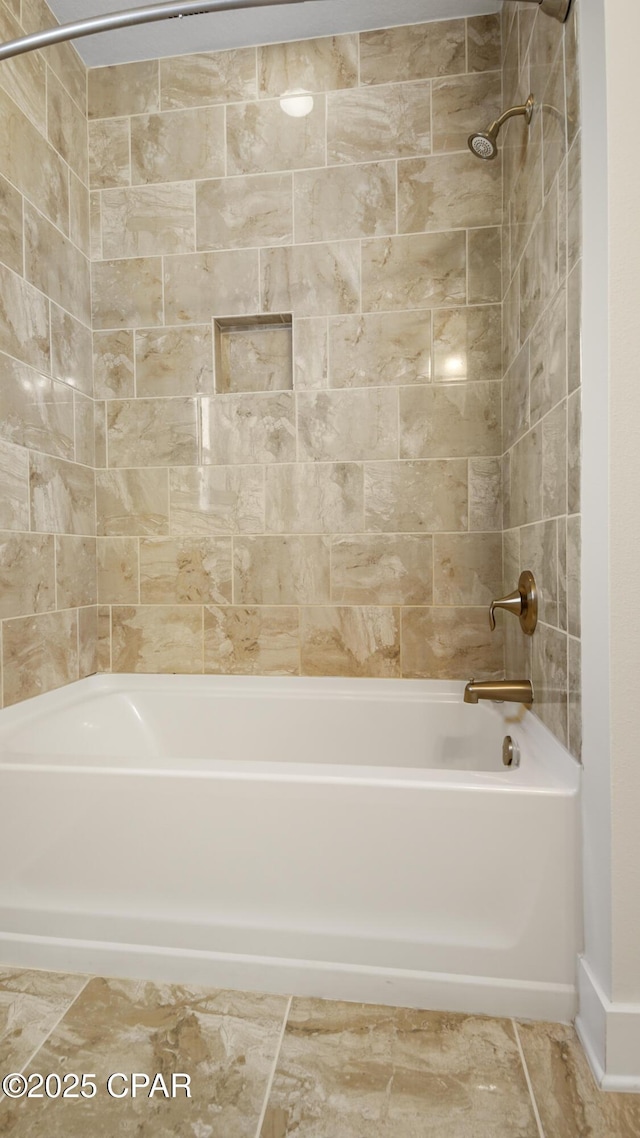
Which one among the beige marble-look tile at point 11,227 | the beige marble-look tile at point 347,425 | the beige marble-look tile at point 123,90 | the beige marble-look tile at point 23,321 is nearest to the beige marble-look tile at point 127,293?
the beige marble-look tile at point 23,321

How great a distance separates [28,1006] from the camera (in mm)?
1246

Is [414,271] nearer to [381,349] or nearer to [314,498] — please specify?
[381,349]

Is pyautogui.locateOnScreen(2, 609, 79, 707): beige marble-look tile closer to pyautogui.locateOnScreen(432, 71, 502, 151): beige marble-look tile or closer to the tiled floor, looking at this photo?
the tiled floor

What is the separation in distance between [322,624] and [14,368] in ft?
4.05

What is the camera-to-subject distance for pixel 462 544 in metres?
2.09

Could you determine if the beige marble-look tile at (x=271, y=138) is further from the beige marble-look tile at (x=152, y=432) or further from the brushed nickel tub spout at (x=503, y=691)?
the brushed nickel tub spout at (x=503, y=691)

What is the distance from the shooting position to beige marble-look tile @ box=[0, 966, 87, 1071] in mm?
1137

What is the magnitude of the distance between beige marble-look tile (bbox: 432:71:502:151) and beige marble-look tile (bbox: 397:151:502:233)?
0.21 feet

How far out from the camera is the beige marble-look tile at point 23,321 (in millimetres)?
1758

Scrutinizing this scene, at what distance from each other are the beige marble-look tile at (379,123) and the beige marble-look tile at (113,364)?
95cm

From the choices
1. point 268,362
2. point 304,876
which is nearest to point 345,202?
point 268,362

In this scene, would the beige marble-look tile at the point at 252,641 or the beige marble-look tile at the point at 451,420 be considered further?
the beige marble-look tile at the point at 252,641

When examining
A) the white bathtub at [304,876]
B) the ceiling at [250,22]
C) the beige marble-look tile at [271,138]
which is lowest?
the white bathtub at [304,876]

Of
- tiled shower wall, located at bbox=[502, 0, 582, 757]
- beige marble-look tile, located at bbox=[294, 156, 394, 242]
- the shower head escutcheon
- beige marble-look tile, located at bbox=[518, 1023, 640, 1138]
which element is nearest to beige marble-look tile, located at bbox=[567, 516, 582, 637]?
tiled shower wall, located at bbox=[502, 0, 582, 757]
